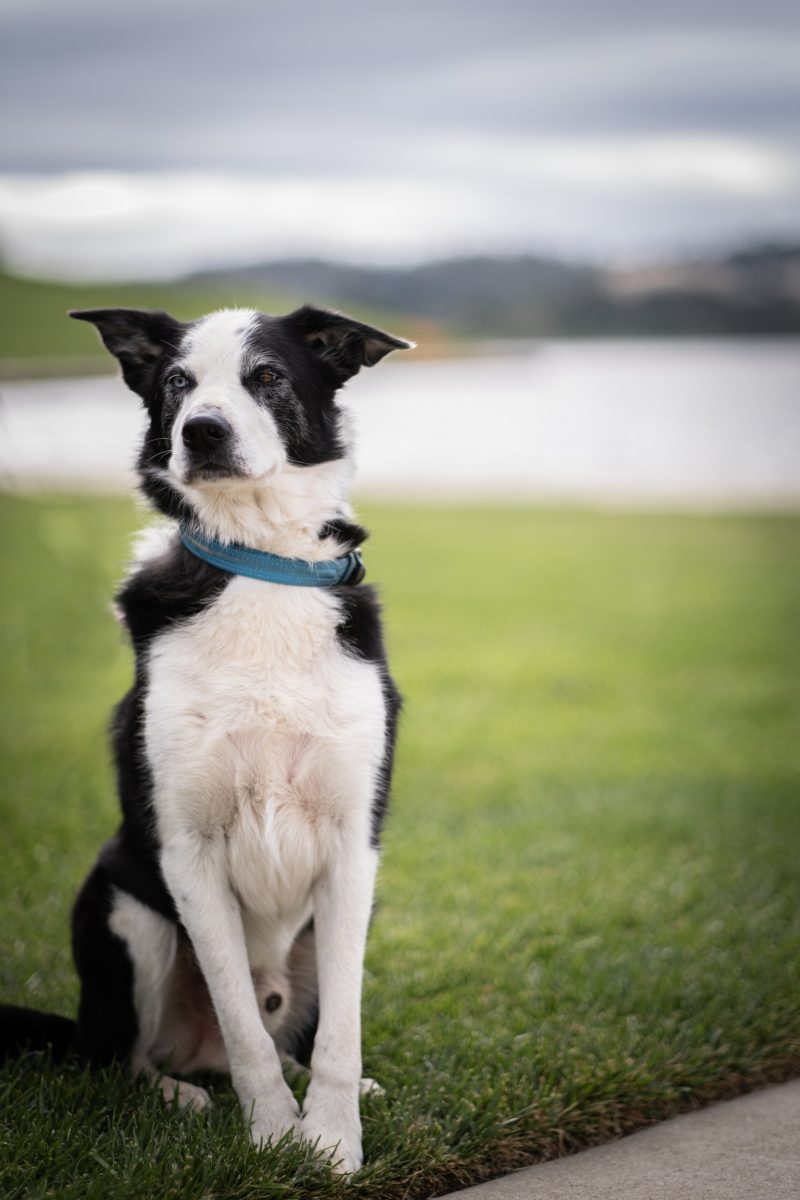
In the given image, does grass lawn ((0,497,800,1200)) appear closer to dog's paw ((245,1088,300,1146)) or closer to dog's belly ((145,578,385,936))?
dog's paw ((245,1088,300,1146))

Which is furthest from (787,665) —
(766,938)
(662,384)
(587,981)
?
(662,384)

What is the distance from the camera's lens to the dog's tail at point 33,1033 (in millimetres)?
3346

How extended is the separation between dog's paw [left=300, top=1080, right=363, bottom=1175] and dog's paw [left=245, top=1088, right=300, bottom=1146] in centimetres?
4

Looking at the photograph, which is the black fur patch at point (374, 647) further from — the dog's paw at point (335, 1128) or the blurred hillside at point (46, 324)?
the blurred hillside at point (46, 324)

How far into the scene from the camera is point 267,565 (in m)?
3.15

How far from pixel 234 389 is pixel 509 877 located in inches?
109

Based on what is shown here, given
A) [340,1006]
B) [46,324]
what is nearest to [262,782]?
[340,1006]

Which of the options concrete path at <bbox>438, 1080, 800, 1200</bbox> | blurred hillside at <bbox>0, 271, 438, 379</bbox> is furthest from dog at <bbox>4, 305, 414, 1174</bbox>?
blurred hillside at <bbox>0, 271, 438, 379</bbox>

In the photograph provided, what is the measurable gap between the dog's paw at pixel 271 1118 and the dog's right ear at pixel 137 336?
5.87ft

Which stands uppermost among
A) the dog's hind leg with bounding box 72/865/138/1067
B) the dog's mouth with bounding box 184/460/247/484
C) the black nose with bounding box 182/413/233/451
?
the black nose with bounding box 182/413/233/451

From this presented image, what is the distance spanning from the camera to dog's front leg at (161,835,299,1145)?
117 inches

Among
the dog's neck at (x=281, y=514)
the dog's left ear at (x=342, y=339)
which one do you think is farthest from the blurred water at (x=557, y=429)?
the dog's neck at (x=281, y=514)

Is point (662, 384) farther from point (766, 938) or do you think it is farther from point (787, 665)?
point (766, 938)

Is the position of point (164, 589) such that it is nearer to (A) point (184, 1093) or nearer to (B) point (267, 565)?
(B) point (267, 565)
